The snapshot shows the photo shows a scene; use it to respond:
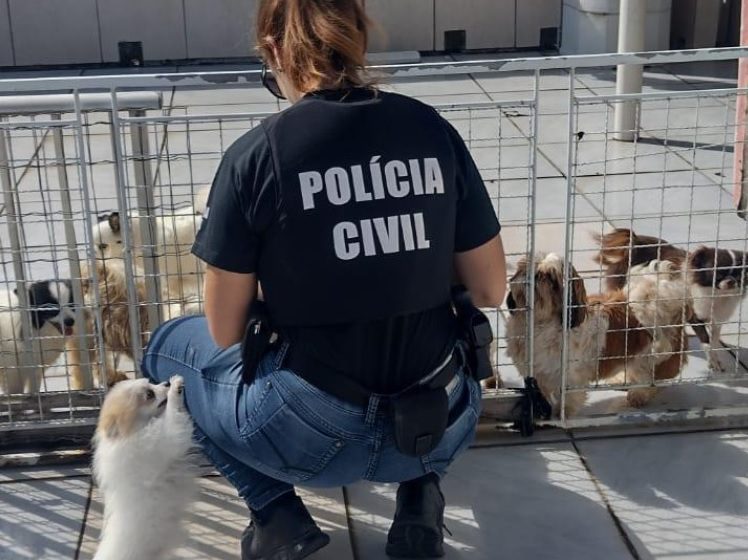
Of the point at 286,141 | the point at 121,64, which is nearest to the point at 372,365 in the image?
the point at 286,141

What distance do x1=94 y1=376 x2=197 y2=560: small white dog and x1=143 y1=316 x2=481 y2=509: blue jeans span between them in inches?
4.0

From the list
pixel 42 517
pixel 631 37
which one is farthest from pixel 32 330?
pixel 631 37

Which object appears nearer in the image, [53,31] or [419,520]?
[419,520]

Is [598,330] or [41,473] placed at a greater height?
[598,330]

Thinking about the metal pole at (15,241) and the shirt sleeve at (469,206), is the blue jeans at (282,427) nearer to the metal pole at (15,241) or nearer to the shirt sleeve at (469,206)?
the shirt sleeve at (469,206)

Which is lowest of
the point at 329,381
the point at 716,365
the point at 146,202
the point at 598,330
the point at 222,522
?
the point at 222,522

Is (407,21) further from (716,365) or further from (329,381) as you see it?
(329,381)

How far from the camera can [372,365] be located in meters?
2.65

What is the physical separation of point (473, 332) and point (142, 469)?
0.98 metres

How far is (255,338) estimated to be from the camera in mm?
2678

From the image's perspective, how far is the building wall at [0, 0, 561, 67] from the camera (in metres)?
11.8

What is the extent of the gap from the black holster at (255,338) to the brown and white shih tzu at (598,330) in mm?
1375

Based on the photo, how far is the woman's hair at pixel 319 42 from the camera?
2.53 meters

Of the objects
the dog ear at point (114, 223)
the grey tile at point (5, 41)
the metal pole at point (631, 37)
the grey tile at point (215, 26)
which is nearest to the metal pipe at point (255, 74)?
the dog ear at point (114, 223)
